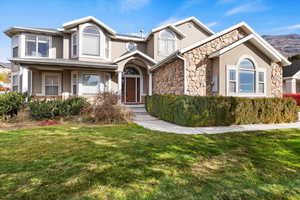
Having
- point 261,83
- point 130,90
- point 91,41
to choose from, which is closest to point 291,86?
point 261,83

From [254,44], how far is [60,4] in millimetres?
14939

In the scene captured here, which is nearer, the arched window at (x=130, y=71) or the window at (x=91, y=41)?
the window at (x=91, y=41)

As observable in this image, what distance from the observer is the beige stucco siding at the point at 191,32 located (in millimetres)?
17875

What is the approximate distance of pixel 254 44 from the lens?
10.8 metres

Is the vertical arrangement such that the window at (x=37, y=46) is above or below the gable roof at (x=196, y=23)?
below

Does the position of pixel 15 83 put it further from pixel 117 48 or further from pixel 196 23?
pixel 196 23

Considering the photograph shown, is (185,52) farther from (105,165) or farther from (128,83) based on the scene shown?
(105,165)

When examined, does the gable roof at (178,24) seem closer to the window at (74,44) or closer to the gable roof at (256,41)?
the gable roof at (256,41)

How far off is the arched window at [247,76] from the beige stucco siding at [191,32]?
8.02 m

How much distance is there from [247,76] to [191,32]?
9.74 m

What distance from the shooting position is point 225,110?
824 centimetres

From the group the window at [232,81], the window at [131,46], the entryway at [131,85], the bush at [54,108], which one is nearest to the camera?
the bush at [54,108]

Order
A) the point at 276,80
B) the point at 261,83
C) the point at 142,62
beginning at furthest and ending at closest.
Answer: the point at 142,62 < the point at 276,80 < the point at 261,83

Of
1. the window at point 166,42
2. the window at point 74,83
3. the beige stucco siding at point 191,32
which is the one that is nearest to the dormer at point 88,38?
the window at point 74,83
